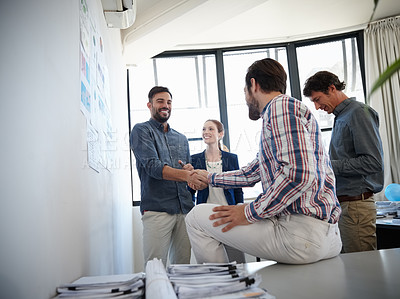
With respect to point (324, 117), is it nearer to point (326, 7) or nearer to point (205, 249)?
point (326, 7)

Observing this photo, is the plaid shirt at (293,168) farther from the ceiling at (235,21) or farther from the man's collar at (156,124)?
the ceiling at (235,21)

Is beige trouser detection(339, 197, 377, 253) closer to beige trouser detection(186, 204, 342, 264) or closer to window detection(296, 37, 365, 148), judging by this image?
beige trouser detection(186, 204, 342, 264)

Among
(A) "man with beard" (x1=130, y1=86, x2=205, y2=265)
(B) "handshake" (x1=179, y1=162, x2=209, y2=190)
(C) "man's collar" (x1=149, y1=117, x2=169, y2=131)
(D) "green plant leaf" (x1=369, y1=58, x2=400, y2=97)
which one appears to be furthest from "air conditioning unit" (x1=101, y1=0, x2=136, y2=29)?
(D) "green plant leaf" (x1=369, y1=58, x2=400, y2=97)

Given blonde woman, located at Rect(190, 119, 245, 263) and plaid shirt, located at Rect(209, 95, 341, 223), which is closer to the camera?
plaid shirt, located at Rect(209, 95, 341, 223)

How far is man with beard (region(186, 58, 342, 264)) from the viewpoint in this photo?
1.18 metres

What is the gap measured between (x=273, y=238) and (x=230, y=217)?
0.17 metres

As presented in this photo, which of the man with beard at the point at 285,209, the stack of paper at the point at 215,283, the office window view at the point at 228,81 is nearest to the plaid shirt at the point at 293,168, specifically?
the man with beard at the point at 285,209

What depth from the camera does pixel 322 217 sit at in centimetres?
122

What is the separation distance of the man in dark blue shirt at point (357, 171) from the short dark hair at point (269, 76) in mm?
688

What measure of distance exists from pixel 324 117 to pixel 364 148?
2.69 meters

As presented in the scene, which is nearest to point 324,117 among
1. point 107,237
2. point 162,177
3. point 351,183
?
point 351,183

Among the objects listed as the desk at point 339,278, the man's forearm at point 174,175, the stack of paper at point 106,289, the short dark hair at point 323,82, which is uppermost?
the short dark hair at point 323,82

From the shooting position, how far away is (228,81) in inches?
183

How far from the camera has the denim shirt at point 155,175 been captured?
215cm
